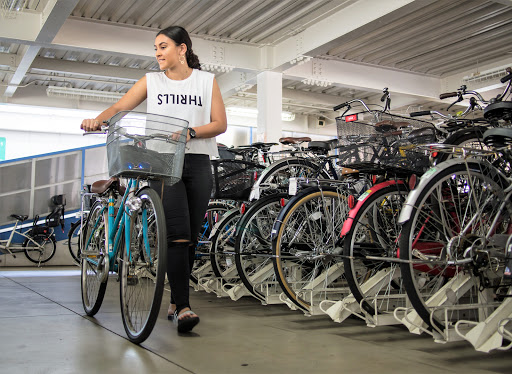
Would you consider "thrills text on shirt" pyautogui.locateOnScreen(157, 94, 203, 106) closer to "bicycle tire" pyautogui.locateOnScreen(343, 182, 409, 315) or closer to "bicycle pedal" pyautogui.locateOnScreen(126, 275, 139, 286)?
"bicycle pedal" pyautogui.locateOnScreen(126, 275, 139, 286)

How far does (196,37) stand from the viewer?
327 inches

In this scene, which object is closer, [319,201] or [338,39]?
[319,201]

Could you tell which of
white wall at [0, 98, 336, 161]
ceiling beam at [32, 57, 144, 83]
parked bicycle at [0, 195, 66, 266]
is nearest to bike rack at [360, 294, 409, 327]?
parked bicycle at [0, 195, 66, 266]

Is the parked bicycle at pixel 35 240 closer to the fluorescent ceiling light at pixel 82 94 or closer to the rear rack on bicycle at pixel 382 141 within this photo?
the fluorescent ceiling light at pixel 82 94

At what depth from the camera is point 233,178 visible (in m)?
4.19

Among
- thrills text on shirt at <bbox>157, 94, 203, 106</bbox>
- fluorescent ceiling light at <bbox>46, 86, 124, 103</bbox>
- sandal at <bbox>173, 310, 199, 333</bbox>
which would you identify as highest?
fluorescent ceiling light at <bbox>46, 86, 124, 103</bbox>

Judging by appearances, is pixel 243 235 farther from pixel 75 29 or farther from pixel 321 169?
pixel 75 29

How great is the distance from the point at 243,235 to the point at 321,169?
784mm

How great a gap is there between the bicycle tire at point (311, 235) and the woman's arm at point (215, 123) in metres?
0.73

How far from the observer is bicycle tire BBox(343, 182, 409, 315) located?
9.01 ft

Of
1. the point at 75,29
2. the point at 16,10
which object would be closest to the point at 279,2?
the point at 75,29

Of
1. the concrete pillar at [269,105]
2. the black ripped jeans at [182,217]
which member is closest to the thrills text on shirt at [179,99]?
the black ripped jeans at [182,217]

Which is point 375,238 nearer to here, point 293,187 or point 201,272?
point 293,187

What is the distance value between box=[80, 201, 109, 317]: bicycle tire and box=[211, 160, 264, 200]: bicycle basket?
991 millimetres
